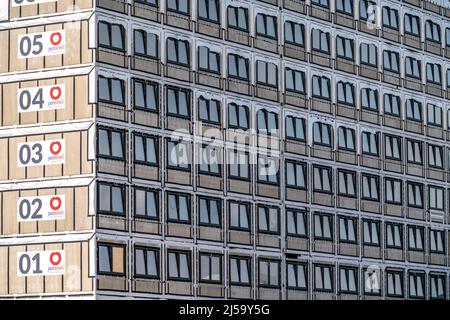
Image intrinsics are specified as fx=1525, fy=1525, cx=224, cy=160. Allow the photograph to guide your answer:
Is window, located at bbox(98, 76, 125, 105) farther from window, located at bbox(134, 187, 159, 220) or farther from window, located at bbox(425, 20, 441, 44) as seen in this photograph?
window, located at bbox(425, 20, 441, 44)

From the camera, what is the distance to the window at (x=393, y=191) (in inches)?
4422

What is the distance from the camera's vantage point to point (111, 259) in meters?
86.0

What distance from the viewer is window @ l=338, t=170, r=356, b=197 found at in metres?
107

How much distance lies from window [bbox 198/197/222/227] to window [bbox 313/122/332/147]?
12731 mm

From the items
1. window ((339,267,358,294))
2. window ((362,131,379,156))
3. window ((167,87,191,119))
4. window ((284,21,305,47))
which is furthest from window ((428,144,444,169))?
window ((167,87,191,119))

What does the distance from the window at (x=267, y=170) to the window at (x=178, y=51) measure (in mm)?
9706

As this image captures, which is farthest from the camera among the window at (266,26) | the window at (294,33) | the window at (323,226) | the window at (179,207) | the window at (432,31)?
the window at (432,31)

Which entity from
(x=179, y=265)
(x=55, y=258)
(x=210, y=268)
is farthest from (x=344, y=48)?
(x=55, y=258)

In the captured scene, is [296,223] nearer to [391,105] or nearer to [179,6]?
[391,105]

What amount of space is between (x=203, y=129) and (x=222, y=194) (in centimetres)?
444

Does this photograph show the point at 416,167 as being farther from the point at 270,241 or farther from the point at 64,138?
the point at 64,138

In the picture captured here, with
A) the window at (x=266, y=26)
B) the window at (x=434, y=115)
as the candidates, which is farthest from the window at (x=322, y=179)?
the window at (x=434, y=115)

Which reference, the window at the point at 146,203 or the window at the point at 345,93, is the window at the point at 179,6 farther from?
the window at the point at 345,93
